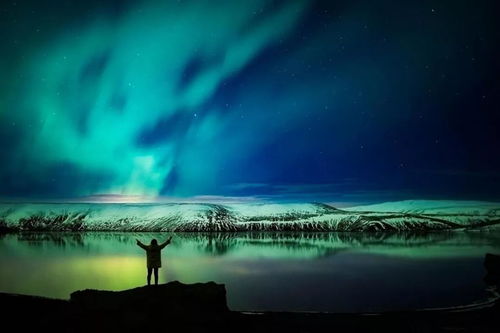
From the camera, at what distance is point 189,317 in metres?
16.2

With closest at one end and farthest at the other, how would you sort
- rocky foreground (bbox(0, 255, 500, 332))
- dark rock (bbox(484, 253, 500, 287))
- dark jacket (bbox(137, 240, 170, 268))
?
rocky foreground (bbox(0, 255, 500, 332)) → dark jacket (bbox(137, 240, 170, 268)) → dark rock (bbox(484, 253, 500, 287))

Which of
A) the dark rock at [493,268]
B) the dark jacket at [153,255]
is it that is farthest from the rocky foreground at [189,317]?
the dark rock at [493,268]

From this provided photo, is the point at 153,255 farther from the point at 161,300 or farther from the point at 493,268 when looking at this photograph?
the point at 493,268

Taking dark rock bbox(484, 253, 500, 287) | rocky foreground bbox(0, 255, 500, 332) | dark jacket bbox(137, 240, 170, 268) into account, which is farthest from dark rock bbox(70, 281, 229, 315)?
dark rock bbox(484, 253, 500, 287)

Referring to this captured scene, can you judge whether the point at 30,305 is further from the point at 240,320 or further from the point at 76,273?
the point at 76,273

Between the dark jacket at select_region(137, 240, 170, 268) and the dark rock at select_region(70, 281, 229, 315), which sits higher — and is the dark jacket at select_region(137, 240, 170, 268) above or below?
above

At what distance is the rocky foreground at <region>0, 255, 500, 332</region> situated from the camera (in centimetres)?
1541

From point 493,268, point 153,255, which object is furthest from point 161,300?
point 493,268

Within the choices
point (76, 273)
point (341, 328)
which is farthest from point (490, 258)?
point (76, 273)

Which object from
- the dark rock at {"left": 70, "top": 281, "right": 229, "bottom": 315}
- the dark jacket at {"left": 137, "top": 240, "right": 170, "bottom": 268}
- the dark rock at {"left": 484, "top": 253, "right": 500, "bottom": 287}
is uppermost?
the dark jacket at {"left": 137, "top": 240, "right": 170, "bottom": 268}

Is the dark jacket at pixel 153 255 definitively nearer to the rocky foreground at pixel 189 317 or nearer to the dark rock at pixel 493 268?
the rocky foreground at pixel 189 317

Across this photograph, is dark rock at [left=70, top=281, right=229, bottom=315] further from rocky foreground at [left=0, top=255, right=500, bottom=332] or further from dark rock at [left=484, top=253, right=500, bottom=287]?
dark rock at [left=484, top=253, right=500, bottom=287]

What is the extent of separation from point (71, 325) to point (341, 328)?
10146 mm

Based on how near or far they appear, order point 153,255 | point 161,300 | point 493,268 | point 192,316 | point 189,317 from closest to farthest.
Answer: point 189,317 < point 192,316 < point 161,300 < point 153,255 < point 493,268
